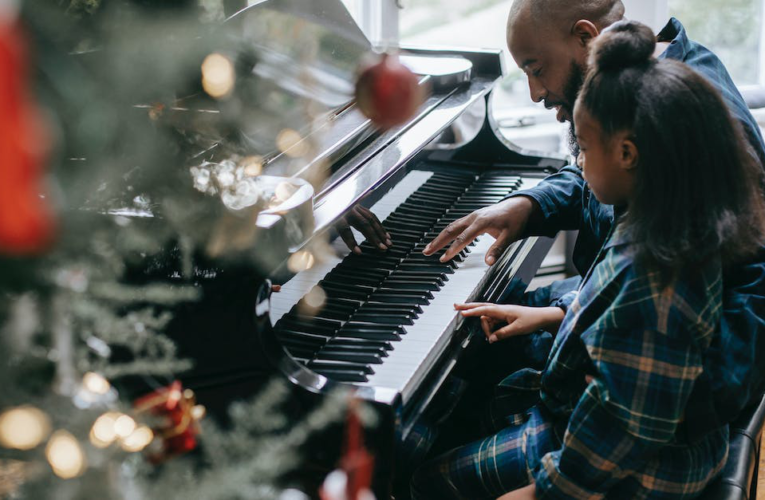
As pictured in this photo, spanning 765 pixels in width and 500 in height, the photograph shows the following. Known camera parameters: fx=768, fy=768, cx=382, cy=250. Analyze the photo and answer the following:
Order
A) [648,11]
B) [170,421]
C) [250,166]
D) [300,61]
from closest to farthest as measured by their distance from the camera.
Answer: [170,421], [250,166], [300,61], [648,11]

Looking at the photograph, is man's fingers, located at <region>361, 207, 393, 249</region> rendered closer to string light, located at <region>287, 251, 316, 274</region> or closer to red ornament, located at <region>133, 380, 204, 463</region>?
string light, located at <region>287, 251, 316, 274</region>

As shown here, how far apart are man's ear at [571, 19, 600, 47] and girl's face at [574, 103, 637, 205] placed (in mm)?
526

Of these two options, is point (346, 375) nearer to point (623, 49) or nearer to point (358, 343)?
point (358, 343)

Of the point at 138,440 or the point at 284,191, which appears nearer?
the point at 138,440

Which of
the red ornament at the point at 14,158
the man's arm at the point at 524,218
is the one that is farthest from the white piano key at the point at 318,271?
the red ornament at the point at 14,158

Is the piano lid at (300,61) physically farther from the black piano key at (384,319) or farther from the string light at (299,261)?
the black piano key at (384,319)

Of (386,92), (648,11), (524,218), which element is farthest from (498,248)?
(648,11)

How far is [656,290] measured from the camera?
3.95ft

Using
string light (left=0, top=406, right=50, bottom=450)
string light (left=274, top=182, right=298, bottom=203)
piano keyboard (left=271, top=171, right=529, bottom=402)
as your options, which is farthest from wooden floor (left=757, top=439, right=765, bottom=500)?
string light (left=0, top=406, right=50, bottom=450)

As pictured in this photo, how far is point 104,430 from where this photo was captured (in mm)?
796

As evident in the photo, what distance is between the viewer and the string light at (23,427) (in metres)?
0.74

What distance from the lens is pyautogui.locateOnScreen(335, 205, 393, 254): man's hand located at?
172 centimetres

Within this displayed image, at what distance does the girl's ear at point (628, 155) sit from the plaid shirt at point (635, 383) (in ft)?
0.39

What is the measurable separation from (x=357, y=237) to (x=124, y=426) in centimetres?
101
